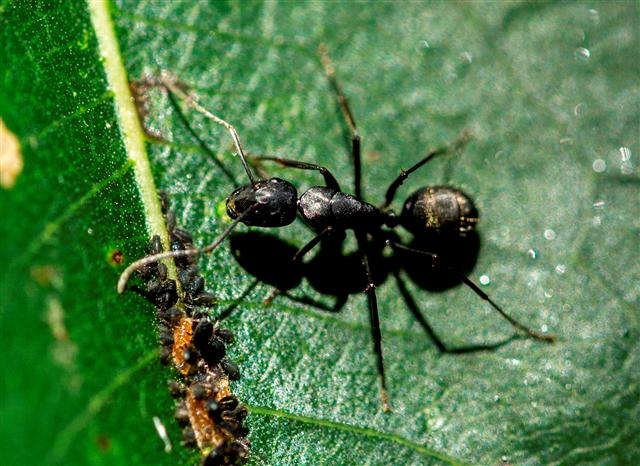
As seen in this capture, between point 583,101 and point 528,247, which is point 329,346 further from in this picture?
point 583,101

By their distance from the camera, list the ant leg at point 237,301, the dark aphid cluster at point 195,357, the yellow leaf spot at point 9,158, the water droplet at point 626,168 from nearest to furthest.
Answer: the yellow leaf spot at point 9,158 < the dark aphid cluster at point 195,357 < the ant leg at point 237,301 < the water droplet at point 626,168


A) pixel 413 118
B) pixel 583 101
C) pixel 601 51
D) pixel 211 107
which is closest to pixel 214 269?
pixel 211 107

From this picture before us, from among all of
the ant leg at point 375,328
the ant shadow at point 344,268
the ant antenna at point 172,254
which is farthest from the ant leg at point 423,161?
the ant antenna at point 172,254

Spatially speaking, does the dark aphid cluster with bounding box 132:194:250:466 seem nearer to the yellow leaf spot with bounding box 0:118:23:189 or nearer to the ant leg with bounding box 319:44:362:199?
the yellow leaf spot with bounding box 0:118:23:189

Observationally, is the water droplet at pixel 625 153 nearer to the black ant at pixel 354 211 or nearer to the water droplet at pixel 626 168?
the water droplet at pixel 626 168

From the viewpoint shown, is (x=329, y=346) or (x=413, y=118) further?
(x=413, y=118)

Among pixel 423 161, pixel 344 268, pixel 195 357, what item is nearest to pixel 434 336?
pixel 344 268

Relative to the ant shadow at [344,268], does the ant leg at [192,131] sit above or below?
above
